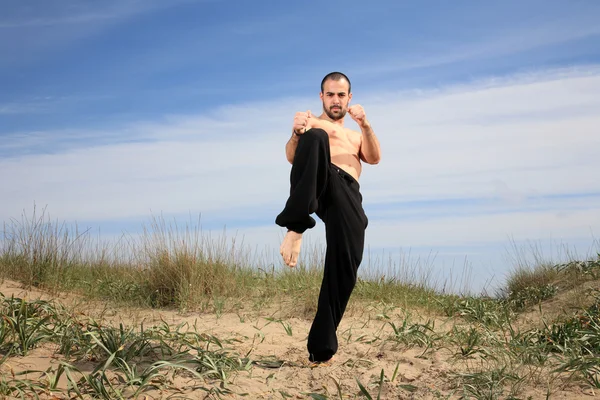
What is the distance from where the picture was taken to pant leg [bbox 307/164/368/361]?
175 inches

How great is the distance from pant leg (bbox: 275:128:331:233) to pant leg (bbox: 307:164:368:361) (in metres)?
0.21

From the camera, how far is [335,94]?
461 cm

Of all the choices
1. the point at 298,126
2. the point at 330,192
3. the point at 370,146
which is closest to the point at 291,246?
the point at 330,192

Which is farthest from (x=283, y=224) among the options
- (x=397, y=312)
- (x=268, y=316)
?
(x=397, y=312)

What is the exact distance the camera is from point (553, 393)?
423 centimetres

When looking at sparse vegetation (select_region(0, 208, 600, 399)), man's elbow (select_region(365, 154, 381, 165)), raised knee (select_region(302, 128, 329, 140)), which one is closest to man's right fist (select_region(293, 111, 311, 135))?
raised knee (select_region(302, 128, 329, 140))

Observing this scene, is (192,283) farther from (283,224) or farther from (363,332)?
(283,224)

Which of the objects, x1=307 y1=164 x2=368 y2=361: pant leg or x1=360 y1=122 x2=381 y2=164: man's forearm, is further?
x1=360 y1=122 x2=381 y2=164: man's forearm

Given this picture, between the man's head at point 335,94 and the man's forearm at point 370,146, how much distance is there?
0.77ft

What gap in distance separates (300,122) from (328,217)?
2.51 feet

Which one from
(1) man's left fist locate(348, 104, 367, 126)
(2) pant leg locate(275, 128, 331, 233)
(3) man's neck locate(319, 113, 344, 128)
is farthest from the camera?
(3) man's neck locate(319, 113, 344, 128)

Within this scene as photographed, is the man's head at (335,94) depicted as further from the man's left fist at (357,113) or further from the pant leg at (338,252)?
the pant leg at (338,252)

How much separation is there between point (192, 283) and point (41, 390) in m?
3.76

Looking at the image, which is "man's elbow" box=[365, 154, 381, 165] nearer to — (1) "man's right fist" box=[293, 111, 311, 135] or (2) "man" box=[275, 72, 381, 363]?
(2) "man" box=[275, 72, 381, 363]
